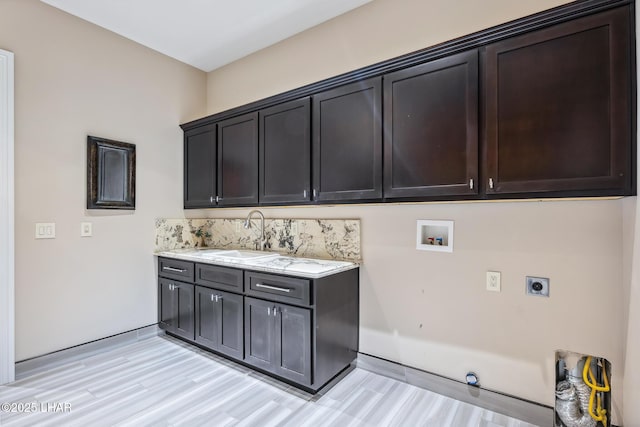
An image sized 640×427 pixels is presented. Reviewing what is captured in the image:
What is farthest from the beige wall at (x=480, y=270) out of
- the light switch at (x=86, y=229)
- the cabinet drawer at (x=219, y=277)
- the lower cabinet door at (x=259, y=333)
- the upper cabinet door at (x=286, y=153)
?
the light switch at (x=86, y=229)

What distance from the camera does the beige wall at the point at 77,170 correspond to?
7.72ft

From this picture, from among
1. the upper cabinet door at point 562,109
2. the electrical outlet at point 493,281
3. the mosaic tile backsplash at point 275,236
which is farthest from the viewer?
the mosaic tile backsplash at point 275,236

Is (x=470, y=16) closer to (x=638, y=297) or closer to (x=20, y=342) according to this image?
(x=638, y=297)

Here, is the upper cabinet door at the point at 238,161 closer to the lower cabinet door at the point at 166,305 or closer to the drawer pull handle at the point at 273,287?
the drawer pull handle at the point at 273,287

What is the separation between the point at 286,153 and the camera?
260 cm

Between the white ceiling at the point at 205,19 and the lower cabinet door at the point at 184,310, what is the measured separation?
7.86 ft

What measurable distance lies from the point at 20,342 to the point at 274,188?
225cm

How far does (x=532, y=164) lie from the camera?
1.60m

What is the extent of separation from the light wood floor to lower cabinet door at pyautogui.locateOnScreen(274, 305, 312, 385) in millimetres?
149

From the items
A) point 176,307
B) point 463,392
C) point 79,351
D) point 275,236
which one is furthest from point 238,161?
point 463,392

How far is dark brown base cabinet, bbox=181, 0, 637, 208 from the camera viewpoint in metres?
1.44

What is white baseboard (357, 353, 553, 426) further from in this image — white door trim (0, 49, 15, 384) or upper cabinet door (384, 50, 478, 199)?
white door trim (0, 49, 15, 384)

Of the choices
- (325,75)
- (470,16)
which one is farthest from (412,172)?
(325,75)

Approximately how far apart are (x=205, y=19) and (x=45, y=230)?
2.22 metres
